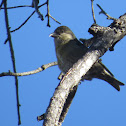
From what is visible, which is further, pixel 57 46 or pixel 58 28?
pixel 58 28

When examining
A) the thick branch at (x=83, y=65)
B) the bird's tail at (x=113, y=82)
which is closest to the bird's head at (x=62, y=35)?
the bird's tail at (x=113, y=82)

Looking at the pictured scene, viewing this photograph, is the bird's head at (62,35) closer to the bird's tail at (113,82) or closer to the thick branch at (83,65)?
the bird's tail at (113,82)

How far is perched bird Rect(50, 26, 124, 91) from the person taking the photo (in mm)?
4195

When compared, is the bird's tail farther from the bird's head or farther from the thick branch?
the thick branch

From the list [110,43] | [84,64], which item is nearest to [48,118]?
[84,64]

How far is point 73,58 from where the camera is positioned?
169 inches

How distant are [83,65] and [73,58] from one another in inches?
67.0

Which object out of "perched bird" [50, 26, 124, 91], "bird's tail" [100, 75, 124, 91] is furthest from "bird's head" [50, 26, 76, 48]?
"bird's tail" [100, 75, 124, 91]

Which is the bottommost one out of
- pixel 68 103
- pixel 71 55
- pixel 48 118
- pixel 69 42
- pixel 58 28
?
pixel 48 118

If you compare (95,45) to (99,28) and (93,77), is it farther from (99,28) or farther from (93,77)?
(93,77)

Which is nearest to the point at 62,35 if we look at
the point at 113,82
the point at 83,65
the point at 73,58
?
the point at 73,58

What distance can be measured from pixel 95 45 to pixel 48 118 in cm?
113

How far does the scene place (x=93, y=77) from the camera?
4254mm

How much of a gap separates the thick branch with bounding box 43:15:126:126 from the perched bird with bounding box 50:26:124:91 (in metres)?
0.87
